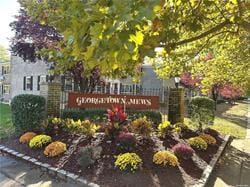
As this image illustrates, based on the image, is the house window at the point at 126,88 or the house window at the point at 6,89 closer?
the house window at the point at 126,88

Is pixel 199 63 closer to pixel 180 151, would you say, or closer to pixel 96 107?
pixel 96 107

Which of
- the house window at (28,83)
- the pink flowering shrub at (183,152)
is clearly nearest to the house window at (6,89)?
the house window at (28,83)

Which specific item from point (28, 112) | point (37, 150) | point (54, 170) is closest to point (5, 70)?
point (28, 112)

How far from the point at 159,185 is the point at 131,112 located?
31.4 ft

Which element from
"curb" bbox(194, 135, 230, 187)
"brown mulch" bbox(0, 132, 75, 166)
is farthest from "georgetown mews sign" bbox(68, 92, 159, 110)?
"curb" bbox(194, 135, 230, 187)

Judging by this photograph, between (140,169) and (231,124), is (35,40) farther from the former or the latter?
(140,169)

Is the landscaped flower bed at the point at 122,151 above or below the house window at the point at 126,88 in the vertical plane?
below

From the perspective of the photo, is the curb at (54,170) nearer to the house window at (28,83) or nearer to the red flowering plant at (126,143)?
the red flowering plant at (126,143)

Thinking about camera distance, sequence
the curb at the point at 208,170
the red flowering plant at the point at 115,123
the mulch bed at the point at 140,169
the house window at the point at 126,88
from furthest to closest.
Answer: the house window at the point at 126,88 → the red flowering plant at the point at 115,123 → the curb at the point at 208,170 → the mulch bed at the point at 140,169

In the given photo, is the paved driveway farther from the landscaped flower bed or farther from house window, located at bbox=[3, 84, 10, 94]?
house window, located at bbox=[3, 84, 10, 94]

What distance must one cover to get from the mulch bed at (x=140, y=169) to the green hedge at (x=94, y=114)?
434cm

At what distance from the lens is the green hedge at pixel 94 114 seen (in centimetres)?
1597

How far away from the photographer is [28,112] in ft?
42.6

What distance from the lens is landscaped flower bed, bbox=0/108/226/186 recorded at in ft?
29.2
